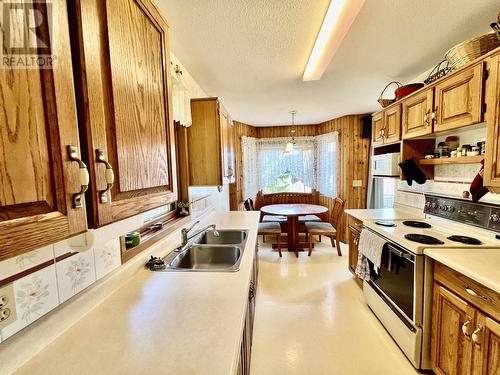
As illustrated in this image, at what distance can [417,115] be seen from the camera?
2.02 metres

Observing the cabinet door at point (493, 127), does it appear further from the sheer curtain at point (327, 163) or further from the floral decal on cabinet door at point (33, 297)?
the sheer curtain at point (327, 163)

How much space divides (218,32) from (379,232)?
203cm

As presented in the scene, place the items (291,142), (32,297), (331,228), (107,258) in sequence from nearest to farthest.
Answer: (32,297)
(107,258)
(331,228)
(291,142)

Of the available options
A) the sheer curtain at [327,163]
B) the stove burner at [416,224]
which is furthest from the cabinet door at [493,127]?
the sheer curtain at [327,163]

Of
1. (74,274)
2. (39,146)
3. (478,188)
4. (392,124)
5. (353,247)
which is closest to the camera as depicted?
(39,146)

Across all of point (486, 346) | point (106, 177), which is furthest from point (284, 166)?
point (106, 177)

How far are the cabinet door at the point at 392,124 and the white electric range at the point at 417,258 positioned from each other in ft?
2.34

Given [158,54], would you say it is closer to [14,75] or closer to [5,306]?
[14,75]

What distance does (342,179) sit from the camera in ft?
14.5

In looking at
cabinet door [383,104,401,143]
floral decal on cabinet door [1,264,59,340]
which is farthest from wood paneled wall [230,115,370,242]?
floral decal on cabinet door [1,264,59,340]

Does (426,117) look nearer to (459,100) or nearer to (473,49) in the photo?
(459,100)

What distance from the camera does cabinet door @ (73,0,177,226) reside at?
57 cm

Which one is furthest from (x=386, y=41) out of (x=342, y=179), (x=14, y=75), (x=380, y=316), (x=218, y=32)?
(x=342, y=179)

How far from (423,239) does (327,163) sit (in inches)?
130
